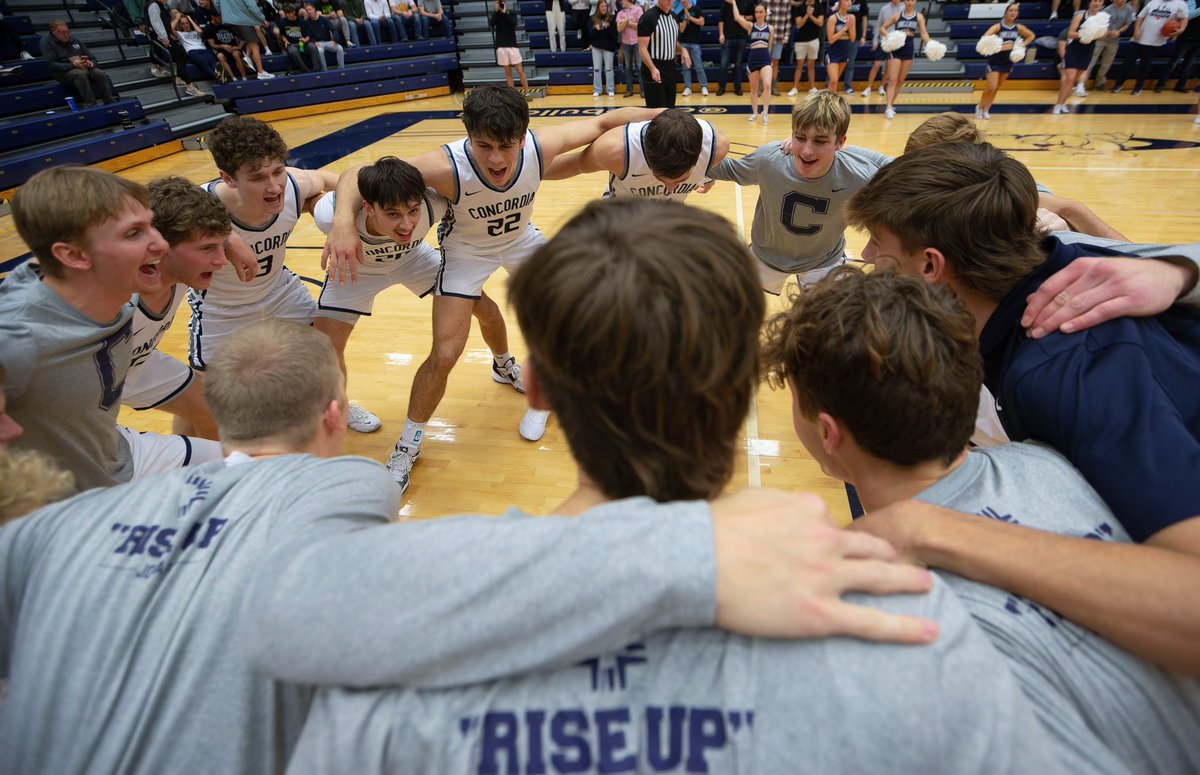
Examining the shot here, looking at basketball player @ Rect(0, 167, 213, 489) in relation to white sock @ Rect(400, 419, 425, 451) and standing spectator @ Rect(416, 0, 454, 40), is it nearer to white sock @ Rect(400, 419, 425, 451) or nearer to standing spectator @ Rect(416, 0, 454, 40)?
white sock @ Rect(400, 419, 425, 451)

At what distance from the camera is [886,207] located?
1.91 meters

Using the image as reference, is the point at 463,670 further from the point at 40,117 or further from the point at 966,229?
the point at 40,117

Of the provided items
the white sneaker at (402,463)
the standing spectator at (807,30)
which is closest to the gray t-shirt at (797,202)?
the white sneaker at (402,463)

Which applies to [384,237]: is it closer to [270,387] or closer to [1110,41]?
[270,387]

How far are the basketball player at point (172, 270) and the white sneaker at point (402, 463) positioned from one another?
33.6 inches

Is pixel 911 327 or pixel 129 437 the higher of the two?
pixel 911 327

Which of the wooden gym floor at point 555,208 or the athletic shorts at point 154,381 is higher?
the athletic shorts at point 154,381

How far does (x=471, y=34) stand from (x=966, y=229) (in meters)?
18.9

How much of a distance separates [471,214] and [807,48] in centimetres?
1183

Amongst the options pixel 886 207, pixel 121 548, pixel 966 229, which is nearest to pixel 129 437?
pixel 121 548

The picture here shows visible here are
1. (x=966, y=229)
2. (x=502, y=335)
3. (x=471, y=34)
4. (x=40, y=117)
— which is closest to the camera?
(x=966, y=229)

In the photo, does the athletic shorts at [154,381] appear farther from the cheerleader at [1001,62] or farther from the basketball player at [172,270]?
the cheerleader at [1001,62]

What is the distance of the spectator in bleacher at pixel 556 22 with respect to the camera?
15086 millimetres

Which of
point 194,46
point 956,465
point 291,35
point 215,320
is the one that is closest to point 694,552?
point 956,465
